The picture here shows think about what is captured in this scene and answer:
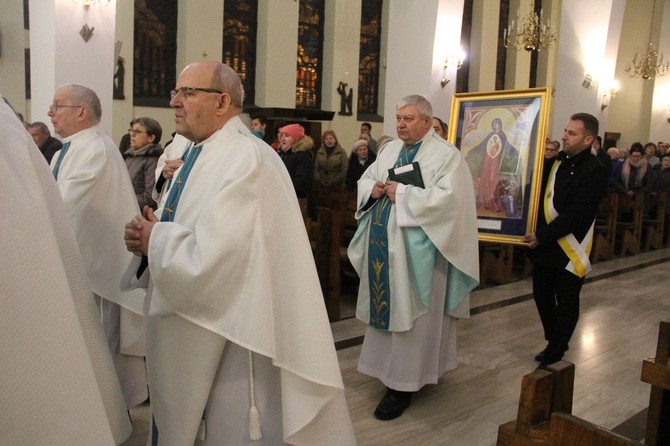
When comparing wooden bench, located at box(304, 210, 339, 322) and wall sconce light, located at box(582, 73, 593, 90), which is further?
wall sconce light, located at box(582, 73, 593, 90)

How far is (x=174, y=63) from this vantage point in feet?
42.1

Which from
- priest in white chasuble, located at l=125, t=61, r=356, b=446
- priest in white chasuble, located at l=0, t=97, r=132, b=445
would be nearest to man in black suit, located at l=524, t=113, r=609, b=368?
priest in white chasuble, located at l=125, t=61, r=356, b=446

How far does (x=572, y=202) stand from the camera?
4.34 meters

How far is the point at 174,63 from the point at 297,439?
38.7 feet

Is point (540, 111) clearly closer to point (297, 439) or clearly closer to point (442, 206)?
point (442, 206)

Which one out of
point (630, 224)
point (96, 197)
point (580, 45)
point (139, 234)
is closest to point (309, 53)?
point (580, 45)

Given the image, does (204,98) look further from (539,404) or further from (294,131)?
(294,131)

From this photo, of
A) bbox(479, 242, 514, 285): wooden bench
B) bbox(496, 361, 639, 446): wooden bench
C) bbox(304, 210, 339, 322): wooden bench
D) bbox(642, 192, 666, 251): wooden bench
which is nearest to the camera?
bbox(496, 361, 639, 446): wooden bench

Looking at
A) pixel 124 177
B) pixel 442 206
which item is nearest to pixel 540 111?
pixel 442 206

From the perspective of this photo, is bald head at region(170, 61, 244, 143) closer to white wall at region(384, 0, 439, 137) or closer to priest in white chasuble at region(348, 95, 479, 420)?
priest in white chasuble at region(348, 95, 479, 420)

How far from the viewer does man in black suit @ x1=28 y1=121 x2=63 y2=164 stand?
5906 millimetres

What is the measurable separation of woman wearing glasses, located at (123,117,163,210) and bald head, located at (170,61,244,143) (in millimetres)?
2989

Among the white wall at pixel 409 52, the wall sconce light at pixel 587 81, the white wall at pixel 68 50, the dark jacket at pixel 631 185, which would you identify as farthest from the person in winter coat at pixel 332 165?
the dark jacket at pixel 631 185

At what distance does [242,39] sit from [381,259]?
35.9 feet
